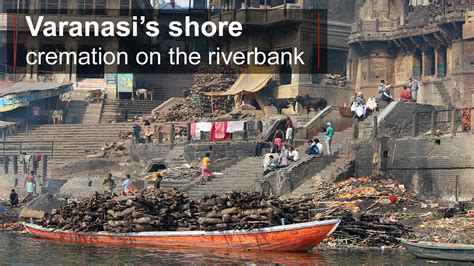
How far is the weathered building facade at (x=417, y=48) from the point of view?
4384 cm

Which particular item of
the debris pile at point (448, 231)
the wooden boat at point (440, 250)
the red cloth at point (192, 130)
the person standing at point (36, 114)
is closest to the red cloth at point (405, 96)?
the debris pile at point (448, 231)

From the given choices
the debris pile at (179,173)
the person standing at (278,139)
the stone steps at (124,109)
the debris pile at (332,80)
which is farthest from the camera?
the stone steps at (124,109)

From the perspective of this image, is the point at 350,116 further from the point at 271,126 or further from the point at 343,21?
the point at 343,21

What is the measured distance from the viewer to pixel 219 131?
132 ft

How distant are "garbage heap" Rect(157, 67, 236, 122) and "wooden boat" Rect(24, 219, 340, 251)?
22167 mm

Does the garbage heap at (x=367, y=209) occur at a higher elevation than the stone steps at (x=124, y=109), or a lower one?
lower

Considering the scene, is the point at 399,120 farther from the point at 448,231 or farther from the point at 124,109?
the point at 124,109

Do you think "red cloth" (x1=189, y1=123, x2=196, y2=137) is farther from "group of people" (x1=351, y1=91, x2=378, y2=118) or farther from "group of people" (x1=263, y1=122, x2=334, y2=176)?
"group of people" (x1=263, y1=122, x2=334, y2=176)

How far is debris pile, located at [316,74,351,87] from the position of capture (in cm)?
Answer: 4919

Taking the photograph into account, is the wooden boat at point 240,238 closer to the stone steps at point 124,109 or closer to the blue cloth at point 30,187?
the blue cloth at point 30,187

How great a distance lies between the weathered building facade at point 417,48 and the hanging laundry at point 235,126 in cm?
1028

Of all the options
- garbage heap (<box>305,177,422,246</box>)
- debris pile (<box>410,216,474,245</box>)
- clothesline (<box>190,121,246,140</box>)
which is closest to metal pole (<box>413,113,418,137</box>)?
garbage heap (<box>305,177,422,246</box>)

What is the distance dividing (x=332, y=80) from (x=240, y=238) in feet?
86.6

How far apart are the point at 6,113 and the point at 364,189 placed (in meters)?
28.3
